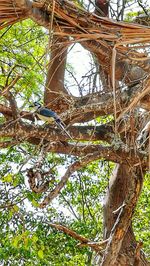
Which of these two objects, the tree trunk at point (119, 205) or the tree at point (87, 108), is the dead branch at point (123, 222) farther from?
the tree trunk at point (119, 205)

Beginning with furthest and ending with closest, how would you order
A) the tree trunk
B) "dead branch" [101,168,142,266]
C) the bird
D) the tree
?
1. the tree trunk
2. "dead branch" [101,168,142,266]
3. the bird
4. the tree

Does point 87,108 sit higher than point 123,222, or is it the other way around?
point 87,108

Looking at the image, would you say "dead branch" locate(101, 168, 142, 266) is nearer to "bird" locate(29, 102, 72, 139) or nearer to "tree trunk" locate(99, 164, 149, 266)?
"tree trunk" locate(99, 164, 149, 266)

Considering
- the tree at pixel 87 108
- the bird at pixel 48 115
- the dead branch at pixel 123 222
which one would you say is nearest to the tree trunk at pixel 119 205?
the tree at pixel 87 108

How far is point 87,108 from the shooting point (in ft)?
7.61

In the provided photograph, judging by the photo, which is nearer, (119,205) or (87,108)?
(87,108)

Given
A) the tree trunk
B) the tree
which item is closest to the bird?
the tree

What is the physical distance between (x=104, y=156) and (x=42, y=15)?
1.53 metres

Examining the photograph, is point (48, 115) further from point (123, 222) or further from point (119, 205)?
point (119, 205)

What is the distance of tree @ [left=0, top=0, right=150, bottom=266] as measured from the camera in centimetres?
113

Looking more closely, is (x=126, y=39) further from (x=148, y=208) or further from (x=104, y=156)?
(x=148, y=208)

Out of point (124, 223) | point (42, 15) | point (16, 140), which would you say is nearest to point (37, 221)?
point (124, 223)

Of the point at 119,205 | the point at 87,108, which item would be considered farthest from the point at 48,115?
the point at 119,205

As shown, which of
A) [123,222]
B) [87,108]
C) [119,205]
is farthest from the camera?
[119,205]
